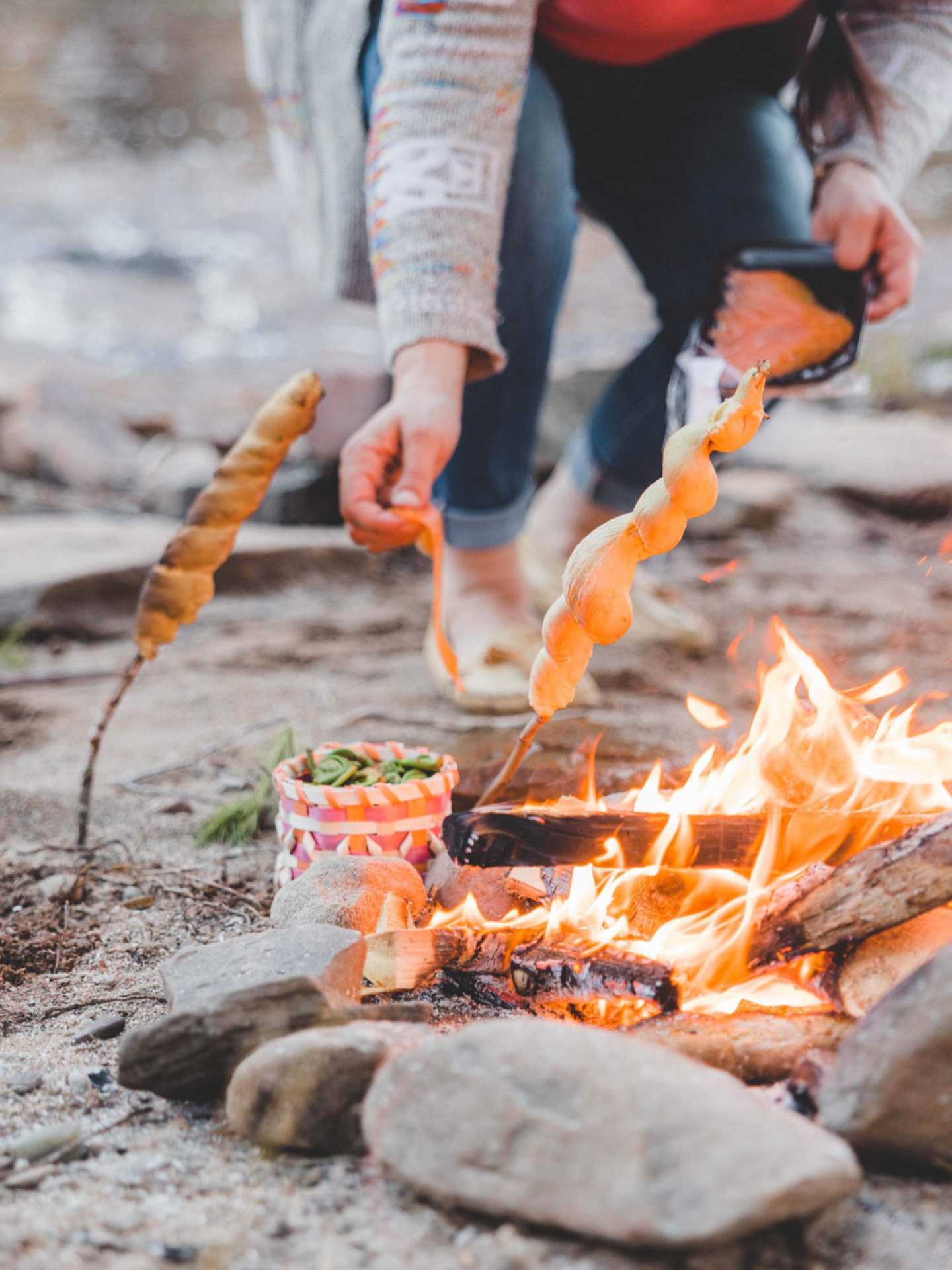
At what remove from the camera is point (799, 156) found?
2.34m

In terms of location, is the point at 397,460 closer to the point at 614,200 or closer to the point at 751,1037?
the point at 751,1037

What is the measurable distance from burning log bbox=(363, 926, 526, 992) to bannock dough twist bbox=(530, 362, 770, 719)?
268 mm

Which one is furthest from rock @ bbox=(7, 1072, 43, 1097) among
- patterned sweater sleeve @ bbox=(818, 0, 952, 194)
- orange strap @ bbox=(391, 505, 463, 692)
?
patterned sweater sleeve @ bbox=(818, 0, 952, 194)

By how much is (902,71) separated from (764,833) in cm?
157

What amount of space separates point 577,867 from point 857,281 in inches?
48.4

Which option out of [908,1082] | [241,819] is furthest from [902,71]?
[908,1082]

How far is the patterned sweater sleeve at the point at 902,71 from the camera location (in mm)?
2174

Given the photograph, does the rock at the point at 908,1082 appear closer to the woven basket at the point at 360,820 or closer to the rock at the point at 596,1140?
the rock at the point at 596,1140

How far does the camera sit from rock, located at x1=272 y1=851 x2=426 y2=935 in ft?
4.46

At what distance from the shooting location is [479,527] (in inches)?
95.0

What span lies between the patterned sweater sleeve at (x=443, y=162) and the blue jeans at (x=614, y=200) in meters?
0.30

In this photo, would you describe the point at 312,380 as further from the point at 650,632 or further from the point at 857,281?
the point at 650,632

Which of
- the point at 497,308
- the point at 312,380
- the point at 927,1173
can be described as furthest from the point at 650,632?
the point at 927,1173

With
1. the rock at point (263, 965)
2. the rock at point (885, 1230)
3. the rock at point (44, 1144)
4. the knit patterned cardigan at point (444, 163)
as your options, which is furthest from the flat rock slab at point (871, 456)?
the rock at point (44, 1144)
